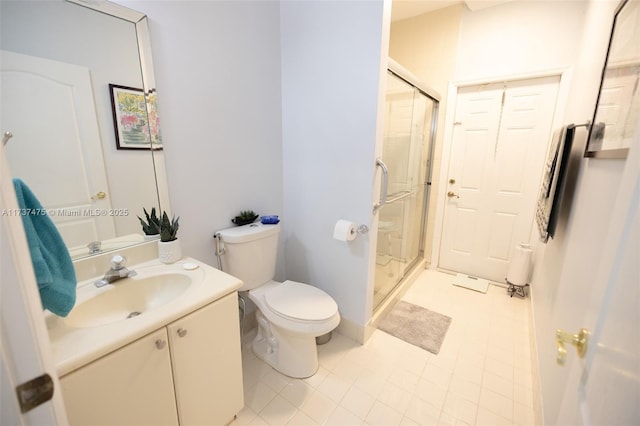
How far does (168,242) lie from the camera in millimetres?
1353

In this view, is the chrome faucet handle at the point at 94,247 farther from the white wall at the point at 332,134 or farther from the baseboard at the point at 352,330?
the baseboard at the point at 352,330

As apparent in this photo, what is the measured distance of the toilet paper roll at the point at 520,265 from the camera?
2459 mm

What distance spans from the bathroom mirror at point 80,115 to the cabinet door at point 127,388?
0.58 meters

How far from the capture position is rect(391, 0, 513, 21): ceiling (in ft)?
7.72

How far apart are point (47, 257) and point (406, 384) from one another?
1792mm

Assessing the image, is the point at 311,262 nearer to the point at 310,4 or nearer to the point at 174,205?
the point at 174,205

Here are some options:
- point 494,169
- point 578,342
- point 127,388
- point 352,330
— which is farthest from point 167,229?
point 494,169

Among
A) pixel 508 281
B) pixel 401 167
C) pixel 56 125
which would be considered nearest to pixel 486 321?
pixel 508 281

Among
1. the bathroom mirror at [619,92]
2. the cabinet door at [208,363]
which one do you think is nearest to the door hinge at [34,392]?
the cabinet door at [208,363]

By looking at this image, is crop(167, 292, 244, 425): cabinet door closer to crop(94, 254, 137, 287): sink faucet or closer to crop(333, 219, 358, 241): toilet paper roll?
crop(94, 254, 137, 287): sink faucet

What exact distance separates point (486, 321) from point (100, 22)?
3.05 m

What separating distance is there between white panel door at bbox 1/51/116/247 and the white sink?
0.26 m

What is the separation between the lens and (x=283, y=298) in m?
1.65

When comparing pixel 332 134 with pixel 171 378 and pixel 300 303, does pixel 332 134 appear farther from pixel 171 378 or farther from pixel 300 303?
pixel 171 378
